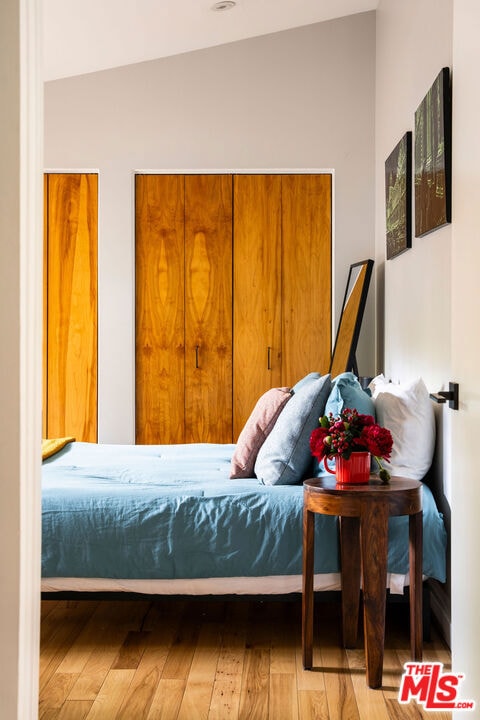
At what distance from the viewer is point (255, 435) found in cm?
344

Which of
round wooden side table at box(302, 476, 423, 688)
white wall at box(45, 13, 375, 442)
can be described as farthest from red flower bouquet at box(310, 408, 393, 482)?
white wall at box(45, 13, 375, 442)

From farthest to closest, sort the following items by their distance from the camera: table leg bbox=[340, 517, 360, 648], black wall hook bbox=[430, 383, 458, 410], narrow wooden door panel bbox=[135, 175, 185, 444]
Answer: narrow wooden door panel bbox=[135, 175, 185, 444] → table leg bbox=[340, 517, 360, 648] → black wall hook bbox=[430, 383, 458, 410]

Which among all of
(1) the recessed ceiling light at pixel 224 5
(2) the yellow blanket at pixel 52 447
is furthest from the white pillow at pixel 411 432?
(1) the recessed ceiling light at pixel 224 5

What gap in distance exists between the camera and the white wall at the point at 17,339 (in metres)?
1.35

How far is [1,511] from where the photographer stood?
1.36 m

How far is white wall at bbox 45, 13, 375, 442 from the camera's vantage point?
17.9 feet

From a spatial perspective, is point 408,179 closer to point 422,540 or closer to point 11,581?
point 422,540

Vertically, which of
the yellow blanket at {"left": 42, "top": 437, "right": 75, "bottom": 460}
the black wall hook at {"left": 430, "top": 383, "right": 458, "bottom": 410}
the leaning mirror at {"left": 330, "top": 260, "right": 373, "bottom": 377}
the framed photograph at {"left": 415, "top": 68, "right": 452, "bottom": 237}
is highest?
the framed photograph at {"left": 415, "top": 68, "right": 452, "bottom": 237}

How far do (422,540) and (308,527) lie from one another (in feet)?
1.28

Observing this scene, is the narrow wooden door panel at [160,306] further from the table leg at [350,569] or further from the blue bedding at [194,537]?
the table leg at [350,569]

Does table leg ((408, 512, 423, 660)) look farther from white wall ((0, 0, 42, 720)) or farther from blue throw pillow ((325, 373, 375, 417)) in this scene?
white wall ((0, 0, 42, 720))

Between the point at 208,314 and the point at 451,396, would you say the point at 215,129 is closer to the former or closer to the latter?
the point at 208,314

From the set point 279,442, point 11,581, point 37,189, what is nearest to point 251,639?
point 279,442

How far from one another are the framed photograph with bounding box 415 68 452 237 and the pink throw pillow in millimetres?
937
